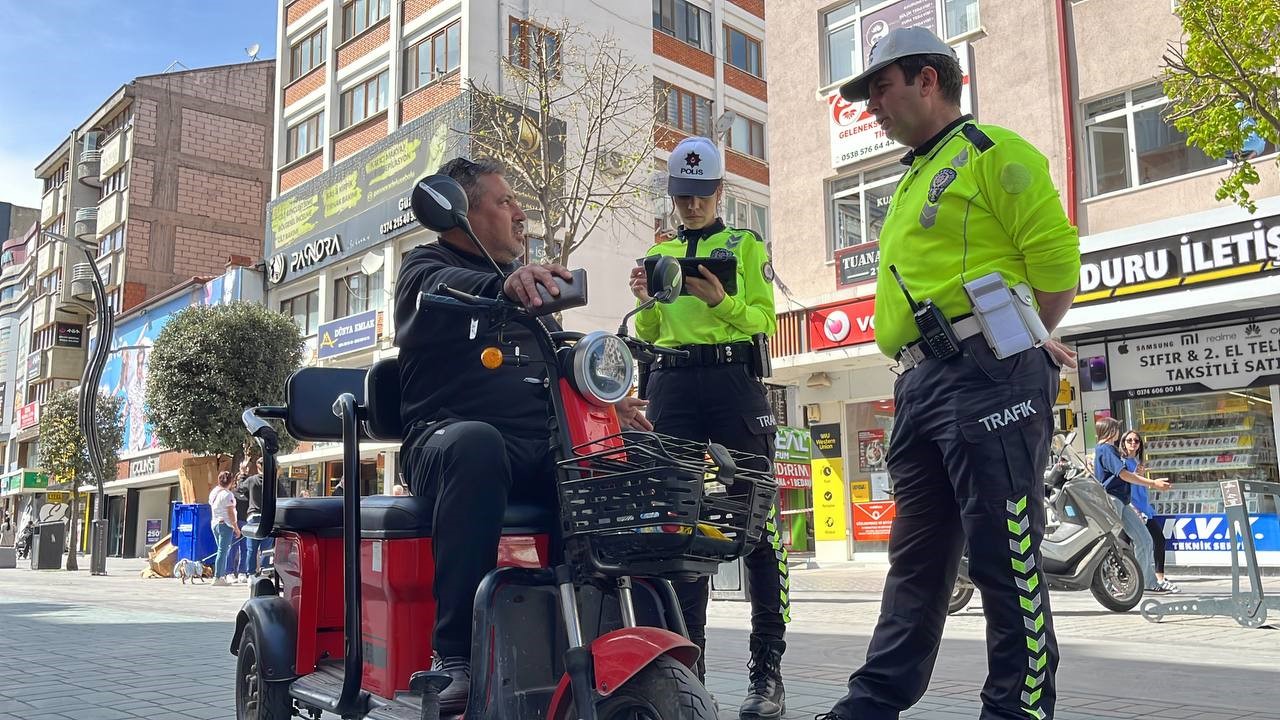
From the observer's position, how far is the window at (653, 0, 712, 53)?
106ft

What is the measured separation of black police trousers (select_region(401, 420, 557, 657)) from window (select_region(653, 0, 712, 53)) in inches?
1202

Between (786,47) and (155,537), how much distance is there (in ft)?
94.7

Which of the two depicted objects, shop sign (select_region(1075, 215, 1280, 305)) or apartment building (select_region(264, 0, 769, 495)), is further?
apartment building (select_region(264, 0, 769, 495))

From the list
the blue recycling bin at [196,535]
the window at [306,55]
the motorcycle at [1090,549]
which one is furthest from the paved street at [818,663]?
the window at [306,55]

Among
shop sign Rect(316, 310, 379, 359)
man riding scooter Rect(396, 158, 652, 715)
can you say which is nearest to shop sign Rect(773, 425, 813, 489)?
man riding scooter Rect(396, 158, 652, 715)

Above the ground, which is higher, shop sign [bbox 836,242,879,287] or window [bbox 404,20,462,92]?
window [bbox 404,20,462,92]

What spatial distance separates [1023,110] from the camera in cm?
1748

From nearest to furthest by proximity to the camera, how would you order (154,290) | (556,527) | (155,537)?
(556,527) → (155,537) → (154,290)

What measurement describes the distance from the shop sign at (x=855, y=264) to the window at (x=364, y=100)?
15765 millimetres

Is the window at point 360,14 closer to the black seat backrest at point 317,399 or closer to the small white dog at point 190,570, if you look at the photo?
the small white dog at point 190,570

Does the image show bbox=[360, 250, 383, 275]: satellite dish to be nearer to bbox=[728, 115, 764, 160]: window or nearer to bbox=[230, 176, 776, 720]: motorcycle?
bbox=[728, 115, 764, 160]: window

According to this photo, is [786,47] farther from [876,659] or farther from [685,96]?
[876,659]

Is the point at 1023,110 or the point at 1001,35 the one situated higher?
the point at 1001,35

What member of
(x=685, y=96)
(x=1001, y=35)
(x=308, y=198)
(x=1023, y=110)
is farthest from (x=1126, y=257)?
(x=308, y=198)
